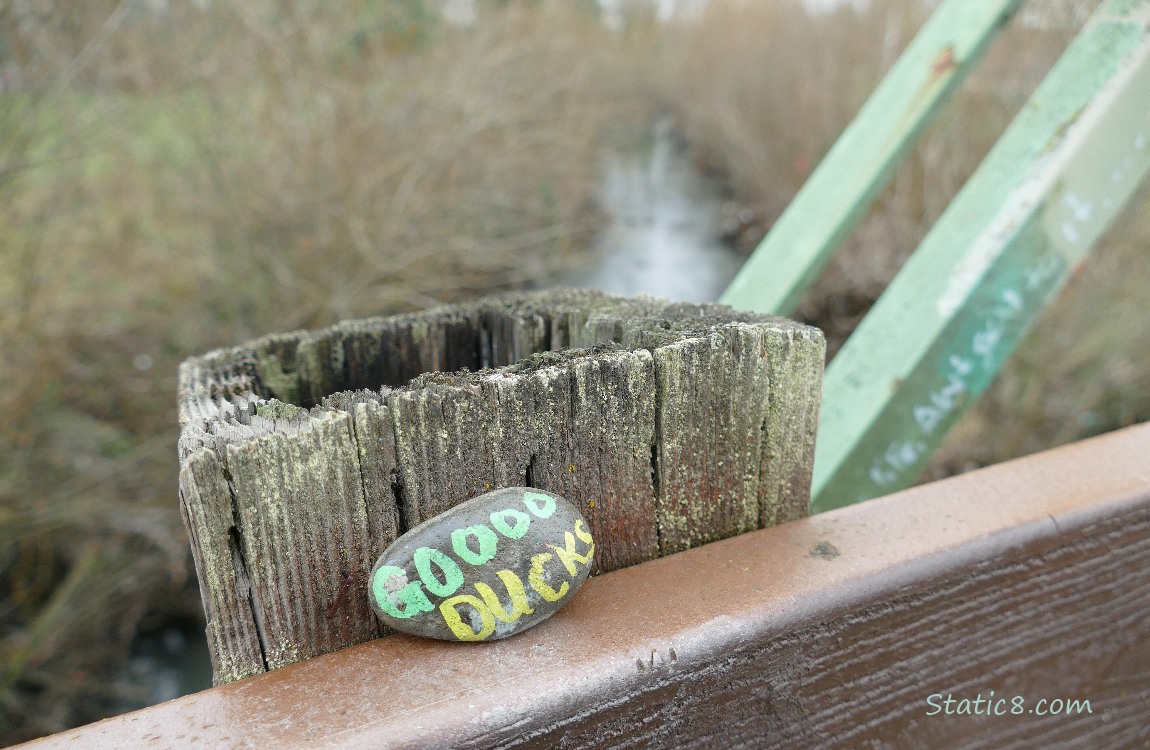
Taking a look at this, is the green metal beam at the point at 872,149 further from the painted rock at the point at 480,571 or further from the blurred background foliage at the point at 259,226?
the painted rock at the point at 480,571

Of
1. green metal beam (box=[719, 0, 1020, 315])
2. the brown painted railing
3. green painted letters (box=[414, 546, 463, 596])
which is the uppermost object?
green metal beam (box=[719, 0, 1020, 315])

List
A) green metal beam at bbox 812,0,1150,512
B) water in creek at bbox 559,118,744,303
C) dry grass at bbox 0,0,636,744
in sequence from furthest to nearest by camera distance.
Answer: water in creek at bbox 559,118,744,303 → dry grass at bbox 0,0,636,744 → green metal beam at bbox 812,0,1150,512

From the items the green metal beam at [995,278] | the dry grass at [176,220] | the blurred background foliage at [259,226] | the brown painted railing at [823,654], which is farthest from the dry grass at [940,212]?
the dry grass at [176,220]

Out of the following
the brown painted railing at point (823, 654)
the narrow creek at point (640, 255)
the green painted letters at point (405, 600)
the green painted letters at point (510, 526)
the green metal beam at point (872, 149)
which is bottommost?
the narrow creek at point (640, 255)

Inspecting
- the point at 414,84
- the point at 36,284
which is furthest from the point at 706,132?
the point at 36,284

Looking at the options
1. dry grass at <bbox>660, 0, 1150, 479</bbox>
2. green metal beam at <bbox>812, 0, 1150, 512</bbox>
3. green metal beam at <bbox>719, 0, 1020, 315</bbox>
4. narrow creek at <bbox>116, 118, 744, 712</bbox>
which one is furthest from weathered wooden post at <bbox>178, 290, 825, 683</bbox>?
dry grass at <bbox>660, 0, 1150, 479</bbox>

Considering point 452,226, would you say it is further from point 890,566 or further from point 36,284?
point 890,566

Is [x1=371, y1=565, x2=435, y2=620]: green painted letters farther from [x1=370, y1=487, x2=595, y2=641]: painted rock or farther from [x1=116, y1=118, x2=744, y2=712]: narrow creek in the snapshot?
[x1=116, y1=118, x2=744, y2=712]: narrow creek
